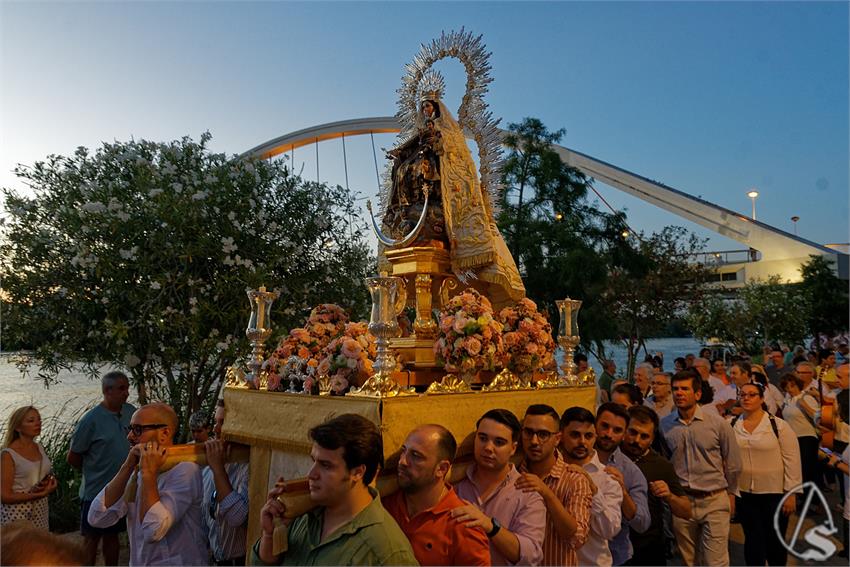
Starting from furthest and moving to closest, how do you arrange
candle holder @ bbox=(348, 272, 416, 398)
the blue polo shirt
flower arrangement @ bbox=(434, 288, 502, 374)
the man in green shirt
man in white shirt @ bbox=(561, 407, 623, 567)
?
the blue polo shirt → flower arrangement @ bbox=(434, 288, 502, 374) → man in white shirt @ bbox=(561, 407, 623, 567) → candle holder @ bbox=(348, 272, 416, 398) → the man in green shirt

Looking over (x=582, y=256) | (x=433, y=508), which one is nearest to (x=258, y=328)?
(x=433, y=508)

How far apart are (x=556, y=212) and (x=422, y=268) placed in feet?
40.4

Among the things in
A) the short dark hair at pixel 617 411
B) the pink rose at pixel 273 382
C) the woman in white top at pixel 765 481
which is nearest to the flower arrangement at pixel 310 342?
the pink rose at pixel 273 382

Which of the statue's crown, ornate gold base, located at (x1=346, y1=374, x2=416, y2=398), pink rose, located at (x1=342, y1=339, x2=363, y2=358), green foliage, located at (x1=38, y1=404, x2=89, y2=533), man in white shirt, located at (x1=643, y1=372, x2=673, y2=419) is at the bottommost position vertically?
green foliage, located at (x1=38, y1=404, x2=89, y2=533)

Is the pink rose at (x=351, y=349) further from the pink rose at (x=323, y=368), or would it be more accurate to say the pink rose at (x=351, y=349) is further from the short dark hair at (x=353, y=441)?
the short dark hair at (x=353, y=441)

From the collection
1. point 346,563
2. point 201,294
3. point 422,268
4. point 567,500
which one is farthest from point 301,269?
point 346,563

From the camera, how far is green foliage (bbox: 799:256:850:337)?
25.5m

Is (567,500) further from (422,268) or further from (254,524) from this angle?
(422,268)

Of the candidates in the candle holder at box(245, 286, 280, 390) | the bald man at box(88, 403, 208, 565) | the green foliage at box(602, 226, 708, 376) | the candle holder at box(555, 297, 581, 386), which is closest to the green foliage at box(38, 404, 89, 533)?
the candle holder at box(245, 286, 280, 390)

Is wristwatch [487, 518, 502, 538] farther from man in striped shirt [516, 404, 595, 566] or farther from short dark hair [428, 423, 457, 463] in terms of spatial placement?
man in striped shirt [516, 404, 595, 566]

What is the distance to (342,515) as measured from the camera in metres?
2.57

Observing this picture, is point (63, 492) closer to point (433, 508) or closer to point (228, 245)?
point (228, 245)

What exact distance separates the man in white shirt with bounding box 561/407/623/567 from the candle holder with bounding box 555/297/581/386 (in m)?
1.21

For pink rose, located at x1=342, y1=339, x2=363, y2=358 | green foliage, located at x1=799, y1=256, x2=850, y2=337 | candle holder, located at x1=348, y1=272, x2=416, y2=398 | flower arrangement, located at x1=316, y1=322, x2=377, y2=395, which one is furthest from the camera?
green foliage, located at x1=799, y1=256, x2=850, y2=337
